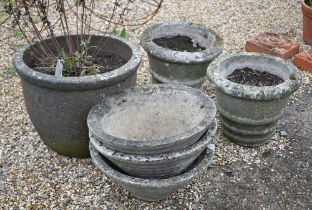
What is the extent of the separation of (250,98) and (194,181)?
74 cm

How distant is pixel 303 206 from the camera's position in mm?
3037

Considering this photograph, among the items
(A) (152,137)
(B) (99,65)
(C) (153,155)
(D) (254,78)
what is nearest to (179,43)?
(D) (254,78)

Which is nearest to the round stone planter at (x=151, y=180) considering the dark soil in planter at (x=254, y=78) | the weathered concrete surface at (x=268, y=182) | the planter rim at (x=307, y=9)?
the weathered concrete surface at (x=268, y=182)

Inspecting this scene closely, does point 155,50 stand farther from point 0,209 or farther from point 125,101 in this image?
point 0,209

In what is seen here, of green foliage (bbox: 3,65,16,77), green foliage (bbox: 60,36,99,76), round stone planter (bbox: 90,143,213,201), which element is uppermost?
green foliage (bbox: 60,36,99,76)

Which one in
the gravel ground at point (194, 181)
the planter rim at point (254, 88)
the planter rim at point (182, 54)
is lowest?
the gravel ground at point (194, 181)

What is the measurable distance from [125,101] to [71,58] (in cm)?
57

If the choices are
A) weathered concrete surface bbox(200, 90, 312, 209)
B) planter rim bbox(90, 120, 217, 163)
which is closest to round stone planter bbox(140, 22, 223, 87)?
weathered concrete surface bbox(200, 90, 312, 209)

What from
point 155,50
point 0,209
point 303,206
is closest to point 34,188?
point 0,209

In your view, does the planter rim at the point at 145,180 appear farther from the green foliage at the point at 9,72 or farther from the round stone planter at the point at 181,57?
the green foliage at the point at 9,72

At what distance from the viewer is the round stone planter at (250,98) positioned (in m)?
3.22

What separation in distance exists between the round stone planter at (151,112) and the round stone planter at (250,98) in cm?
42

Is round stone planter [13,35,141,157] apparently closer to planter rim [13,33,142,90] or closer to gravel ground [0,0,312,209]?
planter rim [13,33,142,90]

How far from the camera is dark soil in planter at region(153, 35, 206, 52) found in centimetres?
403
